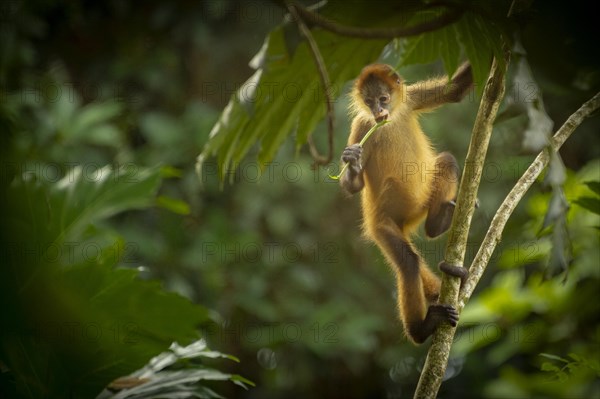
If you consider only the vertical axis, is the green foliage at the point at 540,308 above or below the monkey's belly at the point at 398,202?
below

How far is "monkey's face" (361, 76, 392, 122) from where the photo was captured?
131 inches

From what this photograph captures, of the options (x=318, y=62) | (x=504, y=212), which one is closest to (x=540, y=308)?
(x=504, y=212)

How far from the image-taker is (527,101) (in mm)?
1546

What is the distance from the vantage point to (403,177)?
3398mm

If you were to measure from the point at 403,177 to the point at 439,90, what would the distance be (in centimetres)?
44

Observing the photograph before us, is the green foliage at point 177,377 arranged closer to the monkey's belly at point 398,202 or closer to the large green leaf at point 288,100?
the large green leaf at point 288,100

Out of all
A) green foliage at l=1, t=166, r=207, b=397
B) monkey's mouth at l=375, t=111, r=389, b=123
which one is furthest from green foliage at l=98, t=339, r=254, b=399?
monkey's mouth at l=375, t=111, r=389, b=123

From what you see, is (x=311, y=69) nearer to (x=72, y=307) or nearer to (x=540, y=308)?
(x=72, y=307)

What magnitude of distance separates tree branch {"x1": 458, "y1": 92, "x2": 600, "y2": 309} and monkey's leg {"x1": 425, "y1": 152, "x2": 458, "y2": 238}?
99 centimetres

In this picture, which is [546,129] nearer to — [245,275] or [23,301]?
[23,301]

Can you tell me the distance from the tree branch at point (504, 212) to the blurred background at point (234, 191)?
2858 millimetres

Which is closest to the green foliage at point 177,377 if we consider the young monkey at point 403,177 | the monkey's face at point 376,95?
the young monkey at point 403,177

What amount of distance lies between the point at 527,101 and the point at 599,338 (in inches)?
79.1

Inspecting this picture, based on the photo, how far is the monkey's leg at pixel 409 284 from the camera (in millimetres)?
2984
